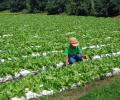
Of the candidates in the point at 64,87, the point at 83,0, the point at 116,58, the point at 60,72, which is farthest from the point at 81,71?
the point at 83,0

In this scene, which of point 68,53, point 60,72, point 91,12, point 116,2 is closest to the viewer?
point 60,72

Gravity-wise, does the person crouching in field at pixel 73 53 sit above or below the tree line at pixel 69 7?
above

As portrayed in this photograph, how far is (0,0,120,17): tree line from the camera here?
72.1 m

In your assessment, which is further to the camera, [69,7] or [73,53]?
[69,7]

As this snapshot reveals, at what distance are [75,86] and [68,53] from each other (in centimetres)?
317

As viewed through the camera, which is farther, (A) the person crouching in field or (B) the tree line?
(B) the tree line

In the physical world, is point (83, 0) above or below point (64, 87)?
below

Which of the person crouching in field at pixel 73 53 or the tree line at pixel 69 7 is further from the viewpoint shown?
the tree line at pixel 69 7

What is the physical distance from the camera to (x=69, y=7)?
81.6m

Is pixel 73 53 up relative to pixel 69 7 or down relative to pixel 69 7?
up

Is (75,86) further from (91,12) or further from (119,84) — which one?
(91,12)

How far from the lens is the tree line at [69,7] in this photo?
237 ft

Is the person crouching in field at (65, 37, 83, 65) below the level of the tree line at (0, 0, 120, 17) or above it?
above

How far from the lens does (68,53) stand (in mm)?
15406
